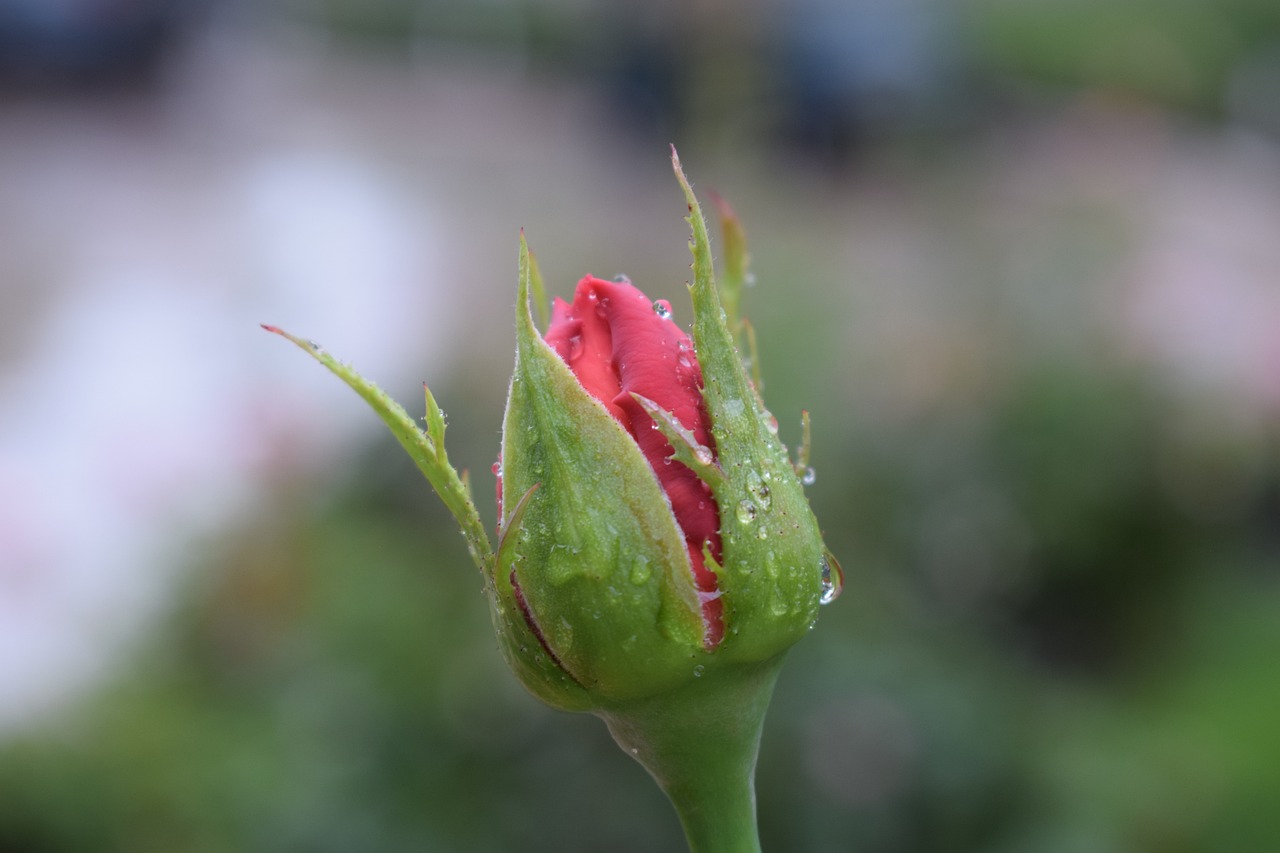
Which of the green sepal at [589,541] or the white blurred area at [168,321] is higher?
the green sepal at [589,541]

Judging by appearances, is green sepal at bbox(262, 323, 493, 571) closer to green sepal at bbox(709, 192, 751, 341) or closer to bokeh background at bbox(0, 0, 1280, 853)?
green sepal at bbox(709, 192, 751, 341)

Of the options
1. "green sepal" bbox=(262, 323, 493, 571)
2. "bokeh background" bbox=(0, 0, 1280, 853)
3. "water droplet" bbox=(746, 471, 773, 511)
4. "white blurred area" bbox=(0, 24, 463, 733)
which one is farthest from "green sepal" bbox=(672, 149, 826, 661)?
"white blurred area" bbox=(0, 24, 463, 733)

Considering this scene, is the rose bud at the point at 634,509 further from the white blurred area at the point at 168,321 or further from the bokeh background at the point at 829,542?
the white blurred area at the point at 168,321

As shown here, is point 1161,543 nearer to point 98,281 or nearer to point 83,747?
point 83,747

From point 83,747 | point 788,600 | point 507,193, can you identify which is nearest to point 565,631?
point 788,600

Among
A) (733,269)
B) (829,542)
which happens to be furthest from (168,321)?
(733,269)

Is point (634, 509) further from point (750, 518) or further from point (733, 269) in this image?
point (733, 269)

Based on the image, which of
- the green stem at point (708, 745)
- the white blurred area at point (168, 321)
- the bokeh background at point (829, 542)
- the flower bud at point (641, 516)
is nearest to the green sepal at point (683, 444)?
the flower bud at point (641, 516)
